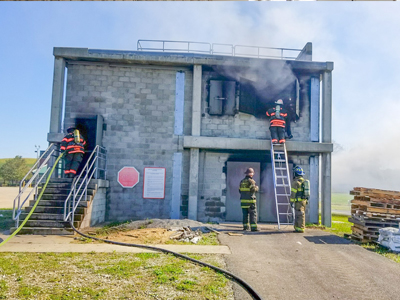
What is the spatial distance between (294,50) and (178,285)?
12.0 metres

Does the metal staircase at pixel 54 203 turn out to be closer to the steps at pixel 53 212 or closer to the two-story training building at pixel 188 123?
the steps at pixel 53 212

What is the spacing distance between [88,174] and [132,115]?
9.13 ft

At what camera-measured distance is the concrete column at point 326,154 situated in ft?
39.7

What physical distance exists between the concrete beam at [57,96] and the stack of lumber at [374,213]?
10607 mm

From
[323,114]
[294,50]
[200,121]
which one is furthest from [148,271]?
[294,50]

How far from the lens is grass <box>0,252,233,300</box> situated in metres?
4.42

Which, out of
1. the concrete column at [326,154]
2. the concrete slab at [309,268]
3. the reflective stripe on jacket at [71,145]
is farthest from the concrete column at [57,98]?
the concrete column at [326,154]

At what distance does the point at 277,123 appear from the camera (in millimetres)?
11961

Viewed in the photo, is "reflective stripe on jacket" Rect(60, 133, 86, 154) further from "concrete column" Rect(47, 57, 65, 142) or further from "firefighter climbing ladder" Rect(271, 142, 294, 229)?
"firefighter climbing ladder" Rect(271, 142, 294, 229)

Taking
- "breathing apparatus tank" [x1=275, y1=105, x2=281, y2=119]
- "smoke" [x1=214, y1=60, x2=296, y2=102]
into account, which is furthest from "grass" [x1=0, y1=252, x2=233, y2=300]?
"smoke" [x1=214, y1=60, x2=296, y2=102]

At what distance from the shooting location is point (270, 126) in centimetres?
1209

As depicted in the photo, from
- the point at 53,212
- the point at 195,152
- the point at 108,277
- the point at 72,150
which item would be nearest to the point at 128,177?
the point at 72,150

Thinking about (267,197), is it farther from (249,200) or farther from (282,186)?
(249,200)

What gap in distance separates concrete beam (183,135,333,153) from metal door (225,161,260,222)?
2.18ft
